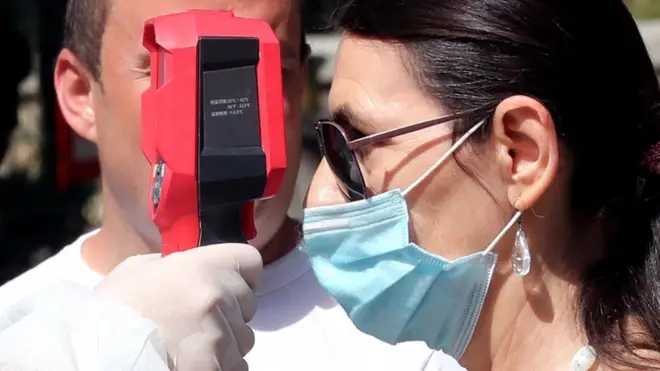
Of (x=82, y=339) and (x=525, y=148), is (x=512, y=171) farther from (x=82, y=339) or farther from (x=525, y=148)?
(x=82, y=339)

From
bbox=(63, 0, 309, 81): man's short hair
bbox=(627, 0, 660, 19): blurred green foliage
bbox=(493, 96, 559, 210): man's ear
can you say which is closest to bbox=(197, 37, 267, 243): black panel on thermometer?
bbox=(493, 96, 559, 210): man's ear

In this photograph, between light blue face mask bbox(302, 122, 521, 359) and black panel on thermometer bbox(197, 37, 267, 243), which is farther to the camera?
light blue face mask bbox(302, 122, 521, 359)

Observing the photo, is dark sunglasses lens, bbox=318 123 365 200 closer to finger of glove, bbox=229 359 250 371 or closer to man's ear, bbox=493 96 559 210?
man's ear, bbox=493 96 559 210

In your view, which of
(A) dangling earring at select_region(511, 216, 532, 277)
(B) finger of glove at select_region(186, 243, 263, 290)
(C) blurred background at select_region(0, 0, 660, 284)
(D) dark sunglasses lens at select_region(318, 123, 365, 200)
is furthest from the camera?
(C) blurred background at select_region(0, 0, 660, 284)

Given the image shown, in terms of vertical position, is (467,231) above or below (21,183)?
above

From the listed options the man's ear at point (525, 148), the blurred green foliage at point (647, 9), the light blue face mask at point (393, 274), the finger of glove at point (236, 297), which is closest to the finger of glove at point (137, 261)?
the finger of glove at point (236, 297)

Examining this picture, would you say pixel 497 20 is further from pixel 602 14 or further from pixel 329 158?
pixel 329 158

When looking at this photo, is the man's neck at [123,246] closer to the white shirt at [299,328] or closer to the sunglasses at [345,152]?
the white shirt at [299,328]

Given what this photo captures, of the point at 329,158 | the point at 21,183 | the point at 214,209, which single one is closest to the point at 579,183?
the point at 329,158

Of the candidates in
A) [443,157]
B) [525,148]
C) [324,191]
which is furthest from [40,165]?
[525,148]

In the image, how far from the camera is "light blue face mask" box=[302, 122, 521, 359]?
1.67 meters

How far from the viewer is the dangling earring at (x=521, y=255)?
163 cm

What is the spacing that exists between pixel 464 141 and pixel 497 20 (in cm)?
20

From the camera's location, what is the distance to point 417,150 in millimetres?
1675
